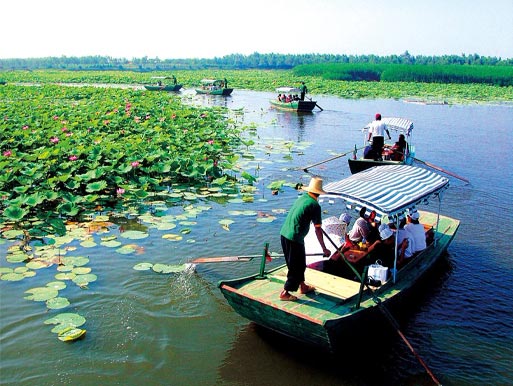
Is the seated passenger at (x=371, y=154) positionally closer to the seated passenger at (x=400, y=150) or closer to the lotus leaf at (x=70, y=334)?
the seated passenger at (x=400, y=150)

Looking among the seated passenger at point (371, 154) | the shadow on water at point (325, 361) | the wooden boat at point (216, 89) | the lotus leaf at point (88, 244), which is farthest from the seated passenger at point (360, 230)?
the wooden boat at point (216, 89)

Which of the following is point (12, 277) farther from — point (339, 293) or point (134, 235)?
point (339, 293)

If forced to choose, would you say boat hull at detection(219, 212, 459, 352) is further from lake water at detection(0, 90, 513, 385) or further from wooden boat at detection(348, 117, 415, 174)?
wooden boat at detection(348, 117, 415, 174)

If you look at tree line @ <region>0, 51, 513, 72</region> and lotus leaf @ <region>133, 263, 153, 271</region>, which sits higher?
tree line @ <region>0, 51, 513, 72</region>

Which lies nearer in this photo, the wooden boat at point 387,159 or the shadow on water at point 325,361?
the shadow on water at point 325,361

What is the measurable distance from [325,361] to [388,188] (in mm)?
2588

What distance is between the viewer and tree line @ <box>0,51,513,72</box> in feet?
359

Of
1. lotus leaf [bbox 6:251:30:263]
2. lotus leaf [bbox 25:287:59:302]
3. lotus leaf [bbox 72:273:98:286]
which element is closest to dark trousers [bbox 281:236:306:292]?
lotus leaf [bbox 72:273:98:286]

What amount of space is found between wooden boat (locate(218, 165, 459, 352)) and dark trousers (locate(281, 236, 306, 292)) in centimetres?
19

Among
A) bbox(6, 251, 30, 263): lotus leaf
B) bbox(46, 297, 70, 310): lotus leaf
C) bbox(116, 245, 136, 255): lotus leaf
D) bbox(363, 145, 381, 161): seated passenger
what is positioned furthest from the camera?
bbox(363, 145, 381, 161): seated passenger

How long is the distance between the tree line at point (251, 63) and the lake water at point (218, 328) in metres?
102

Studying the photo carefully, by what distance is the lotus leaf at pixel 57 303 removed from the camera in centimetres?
616

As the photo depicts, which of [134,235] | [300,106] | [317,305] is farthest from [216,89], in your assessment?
[317,305]

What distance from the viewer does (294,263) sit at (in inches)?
216
